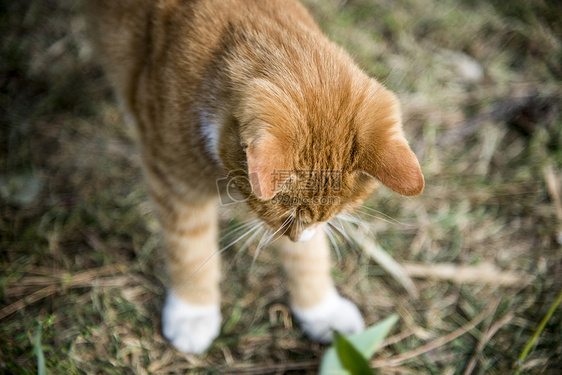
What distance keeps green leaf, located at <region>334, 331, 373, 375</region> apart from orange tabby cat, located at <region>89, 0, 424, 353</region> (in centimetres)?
37

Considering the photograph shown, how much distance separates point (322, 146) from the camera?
3.84 feet

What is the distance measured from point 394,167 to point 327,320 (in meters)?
1.06

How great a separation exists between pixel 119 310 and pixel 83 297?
19cm

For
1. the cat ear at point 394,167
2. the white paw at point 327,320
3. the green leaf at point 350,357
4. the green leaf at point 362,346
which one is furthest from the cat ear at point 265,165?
the white paw at point 327,320

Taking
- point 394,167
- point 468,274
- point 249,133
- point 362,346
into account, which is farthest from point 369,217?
point 249,133

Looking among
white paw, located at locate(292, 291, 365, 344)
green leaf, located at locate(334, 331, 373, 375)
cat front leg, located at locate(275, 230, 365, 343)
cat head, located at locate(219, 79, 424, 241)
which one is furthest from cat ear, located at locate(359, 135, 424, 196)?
white paw, located at locate(292, 291, 365, 344)

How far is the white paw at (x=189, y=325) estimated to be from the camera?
1.83 m

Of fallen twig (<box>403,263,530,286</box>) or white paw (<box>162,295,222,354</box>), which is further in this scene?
fallen twig (<box>403,263,530,286</box>)

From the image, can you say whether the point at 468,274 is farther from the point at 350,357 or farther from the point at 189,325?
the point at 189,325

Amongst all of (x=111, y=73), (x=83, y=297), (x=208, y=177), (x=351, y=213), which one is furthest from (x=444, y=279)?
(x=111, y=73)

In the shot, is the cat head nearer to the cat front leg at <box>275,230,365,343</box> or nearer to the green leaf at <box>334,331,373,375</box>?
the green leaf at <box>334,331,373,375</box>

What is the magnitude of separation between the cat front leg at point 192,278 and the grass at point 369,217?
0.08m

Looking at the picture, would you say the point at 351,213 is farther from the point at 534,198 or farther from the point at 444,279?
the point at 534,198

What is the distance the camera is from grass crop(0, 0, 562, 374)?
6.13 ft
